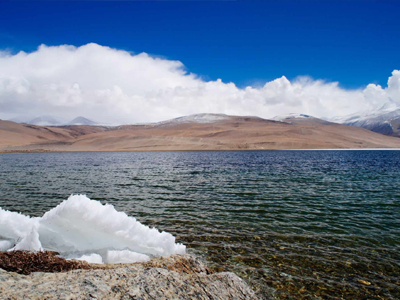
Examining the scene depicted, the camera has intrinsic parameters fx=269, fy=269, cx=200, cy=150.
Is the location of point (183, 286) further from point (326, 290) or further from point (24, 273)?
point (326, 290)

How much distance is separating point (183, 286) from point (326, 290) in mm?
5118

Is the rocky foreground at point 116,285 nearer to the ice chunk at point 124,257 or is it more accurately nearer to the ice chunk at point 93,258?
the ice chunk at point 93,258

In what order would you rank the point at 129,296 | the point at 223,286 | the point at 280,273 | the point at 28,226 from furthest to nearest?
the point at 28,226 < the point at 280,273 < the point at 223,286 < the point at 129,296

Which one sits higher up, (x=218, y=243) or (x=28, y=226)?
(x=28, y=226)

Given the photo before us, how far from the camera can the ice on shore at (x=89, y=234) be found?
8.88 metres

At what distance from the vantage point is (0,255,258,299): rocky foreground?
14.4ft

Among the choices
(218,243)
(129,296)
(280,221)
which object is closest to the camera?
(129,296)

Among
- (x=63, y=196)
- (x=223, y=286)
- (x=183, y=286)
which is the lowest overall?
(x=63, y=196)

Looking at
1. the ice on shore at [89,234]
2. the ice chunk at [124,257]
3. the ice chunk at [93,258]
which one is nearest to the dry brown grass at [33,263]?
the ice chunk at [93,258]

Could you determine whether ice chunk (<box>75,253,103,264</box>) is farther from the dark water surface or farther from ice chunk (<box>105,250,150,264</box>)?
the dark water surface

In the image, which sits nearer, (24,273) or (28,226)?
(24,273)

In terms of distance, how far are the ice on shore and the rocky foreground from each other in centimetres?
290

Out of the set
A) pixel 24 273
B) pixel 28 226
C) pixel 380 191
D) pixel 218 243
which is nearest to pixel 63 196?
pixel 28 226

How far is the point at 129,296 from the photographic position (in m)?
4.60
